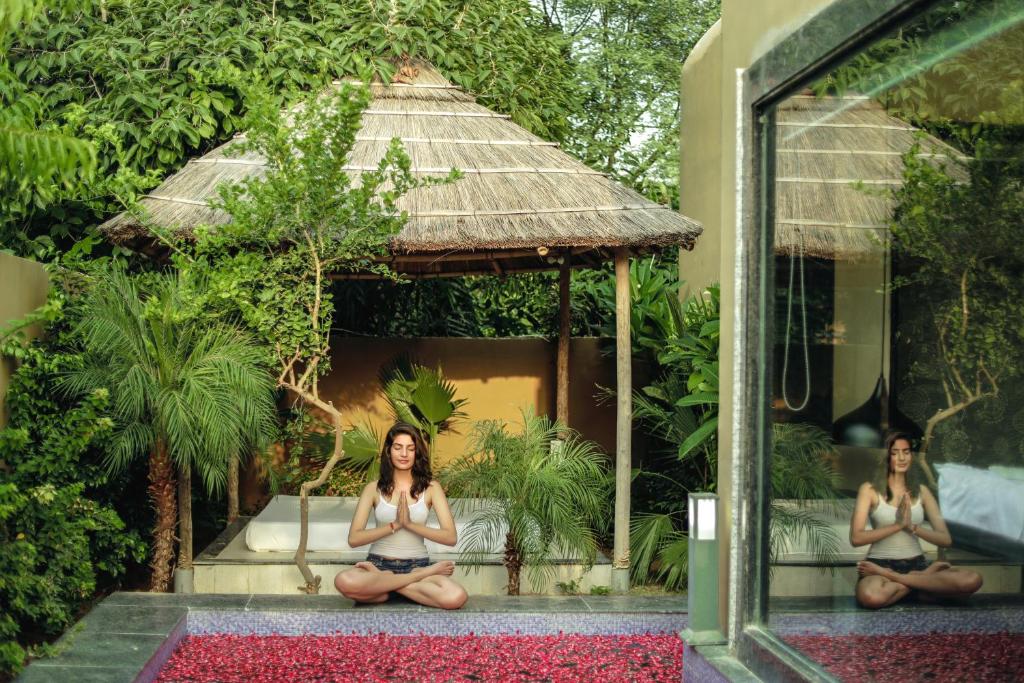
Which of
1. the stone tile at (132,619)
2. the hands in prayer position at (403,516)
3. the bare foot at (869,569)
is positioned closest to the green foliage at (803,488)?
the bare foot at (869,569)

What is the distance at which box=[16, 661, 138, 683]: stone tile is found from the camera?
4539mm

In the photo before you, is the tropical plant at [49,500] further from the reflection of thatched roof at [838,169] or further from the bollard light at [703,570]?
the reflection of thatched roof at [838,169]

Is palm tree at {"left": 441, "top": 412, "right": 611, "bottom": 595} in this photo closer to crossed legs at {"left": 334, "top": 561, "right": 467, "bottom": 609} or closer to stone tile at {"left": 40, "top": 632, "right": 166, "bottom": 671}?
crossed legs at {"left": 334, "top": 561, "right": 467, "bottom": 609}

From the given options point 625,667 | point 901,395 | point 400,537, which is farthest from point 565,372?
point 901,395

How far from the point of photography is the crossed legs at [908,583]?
9.43ft

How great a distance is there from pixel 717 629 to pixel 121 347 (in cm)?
384

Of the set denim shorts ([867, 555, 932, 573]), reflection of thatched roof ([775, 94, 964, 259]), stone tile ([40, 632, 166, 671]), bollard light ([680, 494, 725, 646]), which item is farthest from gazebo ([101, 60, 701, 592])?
denim shorts ([867, 555, 932, 573])

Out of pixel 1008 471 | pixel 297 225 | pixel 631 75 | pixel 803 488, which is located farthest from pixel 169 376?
pixel 631 75

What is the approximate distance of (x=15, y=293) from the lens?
6.05 metres

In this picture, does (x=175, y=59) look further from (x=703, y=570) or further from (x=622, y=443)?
(x=703, y=570)

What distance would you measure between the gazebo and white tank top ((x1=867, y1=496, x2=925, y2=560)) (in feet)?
13.5

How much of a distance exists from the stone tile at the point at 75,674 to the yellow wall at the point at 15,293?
6.17 ft

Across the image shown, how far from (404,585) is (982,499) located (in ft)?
13.0

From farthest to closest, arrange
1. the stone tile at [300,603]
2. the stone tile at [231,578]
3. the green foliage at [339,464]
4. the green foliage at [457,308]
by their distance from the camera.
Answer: the green foliage at [457,308] → the green foliage at [339,464] → the stone tile at [231,578] → the stone tile at [300,603]
